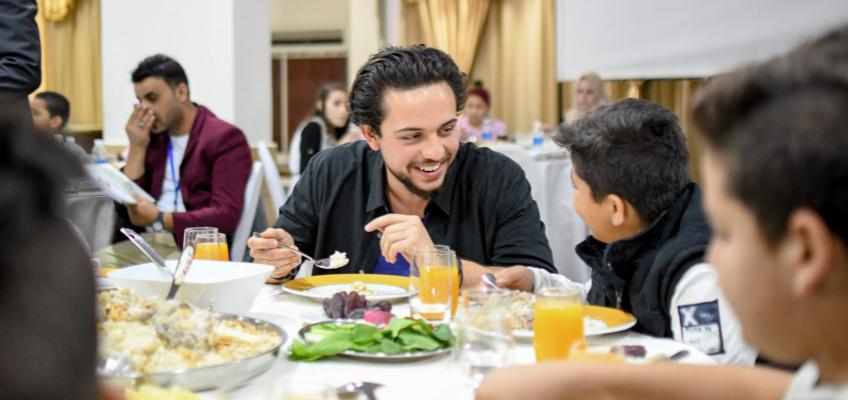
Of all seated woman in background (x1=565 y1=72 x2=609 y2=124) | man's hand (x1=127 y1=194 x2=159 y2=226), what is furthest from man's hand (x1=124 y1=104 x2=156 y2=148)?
seated woman in background (x1=565 y1=72 x2=609 y2=124)

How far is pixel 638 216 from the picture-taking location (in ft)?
6.66

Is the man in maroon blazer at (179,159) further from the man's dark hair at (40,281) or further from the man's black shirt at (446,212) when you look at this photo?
the man's dark hair at (40,281)

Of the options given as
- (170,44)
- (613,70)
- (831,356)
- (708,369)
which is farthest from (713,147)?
(613,70)

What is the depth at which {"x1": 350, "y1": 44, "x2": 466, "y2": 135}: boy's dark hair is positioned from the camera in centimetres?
252

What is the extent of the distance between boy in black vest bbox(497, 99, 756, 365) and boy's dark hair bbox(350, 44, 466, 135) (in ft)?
1.62

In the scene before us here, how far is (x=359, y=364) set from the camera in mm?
1418

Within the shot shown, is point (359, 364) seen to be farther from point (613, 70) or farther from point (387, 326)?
point (613, 70)

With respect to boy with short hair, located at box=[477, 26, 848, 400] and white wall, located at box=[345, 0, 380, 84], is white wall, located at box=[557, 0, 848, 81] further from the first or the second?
boy with short hair, located at box=[477, 26, 848, 400]

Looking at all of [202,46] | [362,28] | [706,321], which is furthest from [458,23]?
[706,321]

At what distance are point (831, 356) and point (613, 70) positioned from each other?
7470 millimetres

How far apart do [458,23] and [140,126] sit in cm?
761

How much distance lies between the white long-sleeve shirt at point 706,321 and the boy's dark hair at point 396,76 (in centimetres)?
106

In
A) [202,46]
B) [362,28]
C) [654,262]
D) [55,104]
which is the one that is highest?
[362,28]

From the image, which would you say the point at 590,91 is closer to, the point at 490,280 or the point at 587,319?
the point at 490,280
